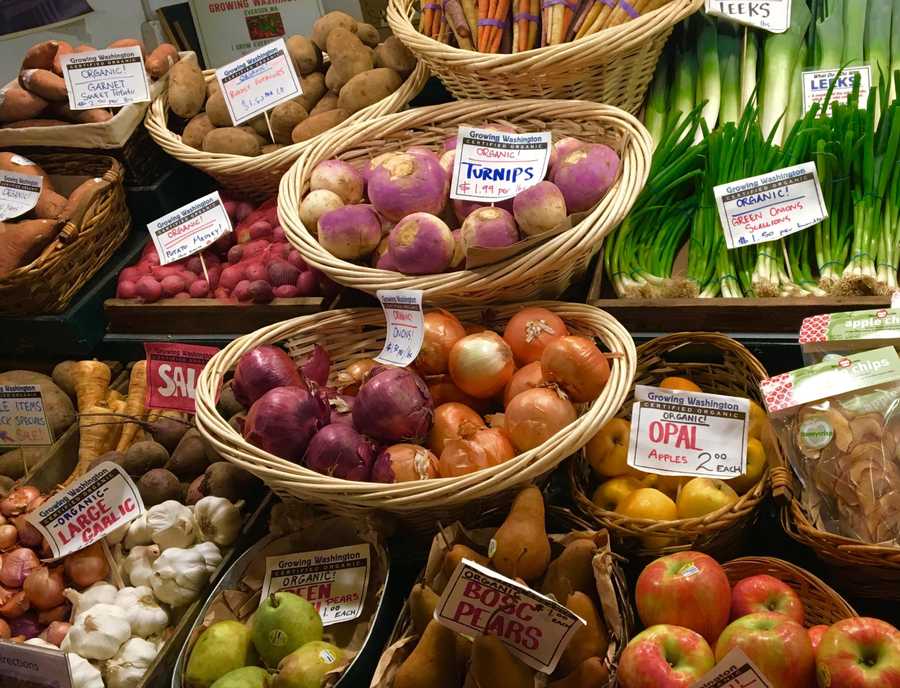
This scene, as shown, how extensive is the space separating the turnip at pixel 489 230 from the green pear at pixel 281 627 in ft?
2.43

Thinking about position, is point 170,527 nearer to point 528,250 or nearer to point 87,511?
A: point 87,511

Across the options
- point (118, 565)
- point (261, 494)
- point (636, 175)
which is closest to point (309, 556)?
point (261, 494)

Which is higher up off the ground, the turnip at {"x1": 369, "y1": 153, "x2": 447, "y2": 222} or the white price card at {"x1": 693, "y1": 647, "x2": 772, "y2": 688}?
the turnip at {"x1": 369, "y1": 153, "x2": 447, "y2": 222}

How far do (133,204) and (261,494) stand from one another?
1138 mm

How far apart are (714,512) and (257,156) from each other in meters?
1.59

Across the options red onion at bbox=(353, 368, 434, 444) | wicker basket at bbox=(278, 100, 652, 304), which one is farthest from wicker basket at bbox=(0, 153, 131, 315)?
red onion at bbox=(353, 368, 434, 444)

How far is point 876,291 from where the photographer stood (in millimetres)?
1855

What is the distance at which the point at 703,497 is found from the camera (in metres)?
1.49

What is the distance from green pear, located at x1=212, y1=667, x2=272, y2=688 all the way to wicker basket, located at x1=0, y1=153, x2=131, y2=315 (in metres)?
1.26

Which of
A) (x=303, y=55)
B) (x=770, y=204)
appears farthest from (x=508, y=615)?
(x=303, y=55)

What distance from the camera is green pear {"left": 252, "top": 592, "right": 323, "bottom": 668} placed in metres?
1.36

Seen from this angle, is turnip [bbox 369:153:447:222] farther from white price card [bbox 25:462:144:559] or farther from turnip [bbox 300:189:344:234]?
white price card [bbox 25:462:144:559]

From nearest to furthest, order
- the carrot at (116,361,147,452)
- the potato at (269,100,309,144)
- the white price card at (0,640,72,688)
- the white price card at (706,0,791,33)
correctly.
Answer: the white price card at (0,640,72,688), the carrot at (116,361,147,452), the white price card at (706,0,791,33), the potato at (269,100,309,144)

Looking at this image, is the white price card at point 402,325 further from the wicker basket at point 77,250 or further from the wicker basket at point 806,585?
the wicker basket at point 77,250
